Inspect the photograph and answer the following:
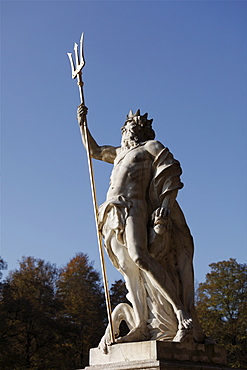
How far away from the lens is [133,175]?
8438mm

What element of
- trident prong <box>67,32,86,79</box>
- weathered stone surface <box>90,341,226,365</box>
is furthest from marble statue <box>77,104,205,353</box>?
trident prong <box>67,32,86,79</box>

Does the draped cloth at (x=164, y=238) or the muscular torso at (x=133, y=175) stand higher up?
the muscular torso at (x=133, y=175)

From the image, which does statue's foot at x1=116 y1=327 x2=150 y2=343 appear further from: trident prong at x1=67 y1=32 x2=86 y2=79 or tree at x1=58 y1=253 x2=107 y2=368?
tree at x1=58 y1=253 x2=107 y2=368

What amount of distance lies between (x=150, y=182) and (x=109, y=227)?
2.95 feet

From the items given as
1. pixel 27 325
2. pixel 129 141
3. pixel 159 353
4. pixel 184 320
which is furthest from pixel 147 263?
pixel 27 325

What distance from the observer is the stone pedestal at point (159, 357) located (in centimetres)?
724

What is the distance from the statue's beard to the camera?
29.1 ft

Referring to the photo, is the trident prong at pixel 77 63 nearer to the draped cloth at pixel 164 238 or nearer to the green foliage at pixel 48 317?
the draped cloth at pixel 164 238

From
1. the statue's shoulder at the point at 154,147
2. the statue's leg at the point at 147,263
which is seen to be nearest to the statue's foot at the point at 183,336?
the statue's leg at the point at 147,263

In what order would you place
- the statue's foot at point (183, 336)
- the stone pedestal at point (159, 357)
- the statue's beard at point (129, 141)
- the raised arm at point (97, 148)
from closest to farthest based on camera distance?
the stone pedestal at point (159, 357) → the statue's foot at point (183, 336) → the statue's beard at point (129, 141) → the raised arm at point (97, 148)

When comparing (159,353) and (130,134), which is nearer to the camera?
(159,353)

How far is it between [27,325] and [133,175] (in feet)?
77.7

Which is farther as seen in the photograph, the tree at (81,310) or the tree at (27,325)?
the tree at (81,310)

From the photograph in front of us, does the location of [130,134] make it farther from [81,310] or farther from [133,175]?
[81,310]
